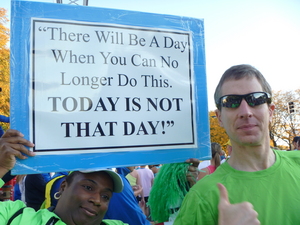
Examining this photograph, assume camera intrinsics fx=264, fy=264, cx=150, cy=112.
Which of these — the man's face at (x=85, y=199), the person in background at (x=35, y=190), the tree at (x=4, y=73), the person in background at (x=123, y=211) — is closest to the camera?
the man's face at (x=85, y=199)

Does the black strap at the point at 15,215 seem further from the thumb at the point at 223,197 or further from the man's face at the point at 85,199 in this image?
the thumb at the point at 223,197

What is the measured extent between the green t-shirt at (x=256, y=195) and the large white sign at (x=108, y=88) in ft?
1.57

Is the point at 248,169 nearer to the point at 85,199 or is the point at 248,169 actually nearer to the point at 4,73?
the point at 85,199

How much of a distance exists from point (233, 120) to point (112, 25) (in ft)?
3.21

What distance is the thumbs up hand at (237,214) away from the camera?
1.07 m

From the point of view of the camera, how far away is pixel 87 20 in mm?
1696

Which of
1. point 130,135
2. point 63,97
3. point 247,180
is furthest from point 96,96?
point 247,180

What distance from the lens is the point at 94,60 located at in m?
1.68

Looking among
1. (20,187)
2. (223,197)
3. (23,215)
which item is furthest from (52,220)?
(20,187)

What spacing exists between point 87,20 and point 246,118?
3.76 ft

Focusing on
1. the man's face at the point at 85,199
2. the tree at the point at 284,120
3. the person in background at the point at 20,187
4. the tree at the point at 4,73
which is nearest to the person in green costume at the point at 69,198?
the man's face at the point at 85,199

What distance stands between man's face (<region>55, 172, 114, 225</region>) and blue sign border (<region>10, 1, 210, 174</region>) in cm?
24

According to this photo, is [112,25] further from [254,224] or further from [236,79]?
[254,224]

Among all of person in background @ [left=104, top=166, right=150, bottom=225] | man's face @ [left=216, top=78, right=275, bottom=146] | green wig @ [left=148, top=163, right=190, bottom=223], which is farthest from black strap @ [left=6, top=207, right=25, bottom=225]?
man's face @ [left=216, top=78, right=275, bottom=146]
